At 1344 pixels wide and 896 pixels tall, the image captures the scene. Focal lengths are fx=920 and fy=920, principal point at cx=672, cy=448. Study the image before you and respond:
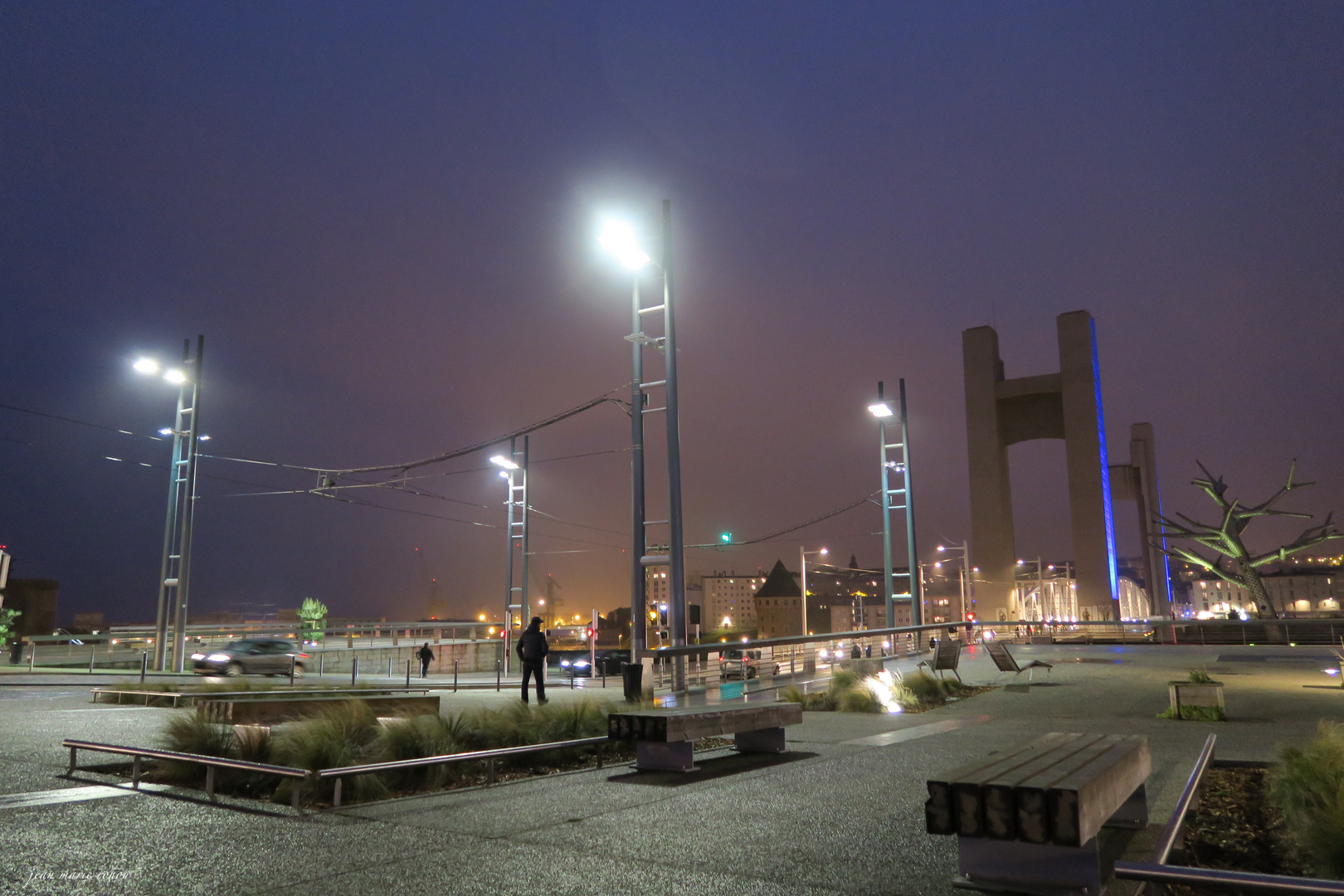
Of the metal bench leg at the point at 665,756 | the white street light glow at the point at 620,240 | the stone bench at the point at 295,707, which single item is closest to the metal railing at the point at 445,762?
the metal bench leg at the point at 665,756

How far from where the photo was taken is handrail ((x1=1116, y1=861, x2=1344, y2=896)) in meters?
2.68

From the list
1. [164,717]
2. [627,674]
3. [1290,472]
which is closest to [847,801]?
[627,674]

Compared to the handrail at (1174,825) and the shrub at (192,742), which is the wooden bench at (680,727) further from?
the handrail at (1174,825)

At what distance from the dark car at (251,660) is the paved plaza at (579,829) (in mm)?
20214

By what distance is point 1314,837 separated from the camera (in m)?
4.19

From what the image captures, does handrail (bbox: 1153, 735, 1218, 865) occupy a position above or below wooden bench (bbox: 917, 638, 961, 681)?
below

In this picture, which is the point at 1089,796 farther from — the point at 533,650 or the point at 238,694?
the point at 238,694

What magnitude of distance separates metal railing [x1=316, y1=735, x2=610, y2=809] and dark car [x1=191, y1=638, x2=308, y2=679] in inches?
913

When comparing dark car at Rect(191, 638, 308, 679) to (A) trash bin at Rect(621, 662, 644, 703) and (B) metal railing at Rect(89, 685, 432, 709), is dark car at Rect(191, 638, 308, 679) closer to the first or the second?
(B) metal railing at Rect(89, 685, 432, 709)

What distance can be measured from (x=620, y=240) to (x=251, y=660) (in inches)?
843

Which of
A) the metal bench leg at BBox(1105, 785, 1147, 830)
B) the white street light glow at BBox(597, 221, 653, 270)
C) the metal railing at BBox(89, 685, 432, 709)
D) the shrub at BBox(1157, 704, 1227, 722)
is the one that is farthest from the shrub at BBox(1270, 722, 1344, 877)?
the white street light glow at BBox(597, 221, 653, 270)

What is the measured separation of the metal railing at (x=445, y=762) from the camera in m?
6.05

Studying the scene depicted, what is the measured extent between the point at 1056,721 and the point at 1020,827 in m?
7.62

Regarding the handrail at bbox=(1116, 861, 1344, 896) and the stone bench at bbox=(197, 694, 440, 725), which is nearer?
the handrail at bbox=(1116, 861, 1344, 896)
